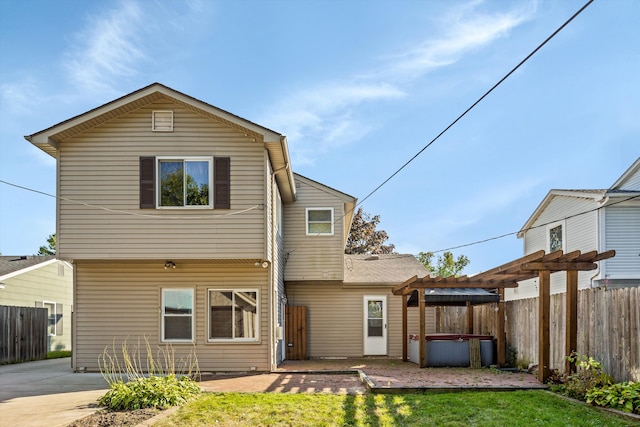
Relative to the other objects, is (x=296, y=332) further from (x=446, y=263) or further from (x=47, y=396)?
(x=446, y=263)

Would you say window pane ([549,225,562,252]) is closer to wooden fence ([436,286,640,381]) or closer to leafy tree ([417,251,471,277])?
wooden fence ([436,286,640,381])

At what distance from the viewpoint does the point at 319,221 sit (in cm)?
1889

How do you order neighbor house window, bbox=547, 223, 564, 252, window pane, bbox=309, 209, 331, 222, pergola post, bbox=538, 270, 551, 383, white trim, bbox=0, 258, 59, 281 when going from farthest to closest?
neighbor house window, bbox=547, 223, 564, 252
white trim, bbox=0, 258, 59, 281
window pane, bbox=309, 209, 331, 222
pergola post, bbox=538, 270, 551, 383

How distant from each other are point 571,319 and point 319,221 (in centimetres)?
955

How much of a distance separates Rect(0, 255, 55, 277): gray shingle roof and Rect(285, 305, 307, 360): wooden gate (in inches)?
420

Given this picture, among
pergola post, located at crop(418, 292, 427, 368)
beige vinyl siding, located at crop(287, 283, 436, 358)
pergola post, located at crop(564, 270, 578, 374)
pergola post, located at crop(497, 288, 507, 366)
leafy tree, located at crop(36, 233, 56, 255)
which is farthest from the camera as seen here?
leafy tree, located at crop(36, 233, 56, 255)

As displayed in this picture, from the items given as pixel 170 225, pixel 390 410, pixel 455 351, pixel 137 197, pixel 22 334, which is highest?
pixel 137 197

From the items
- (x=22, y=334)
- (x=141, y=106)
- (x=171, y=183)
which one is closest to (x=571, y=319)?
(x=171, y=183)

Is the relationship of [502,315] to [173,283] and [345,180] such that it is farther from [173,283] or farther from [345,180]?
[345,180]

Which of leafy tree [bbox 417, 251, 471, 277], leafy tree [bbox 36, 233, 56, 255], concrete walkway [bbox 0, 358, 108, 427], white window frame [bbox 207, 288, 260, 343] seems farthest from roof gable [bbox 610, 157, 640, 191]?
leafy tree [bbox 36, 233, 56, 255]

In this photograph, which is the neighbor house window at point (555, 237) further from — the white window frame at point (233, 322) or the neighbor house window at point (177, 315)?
the neighbor house window at point (177, 315)

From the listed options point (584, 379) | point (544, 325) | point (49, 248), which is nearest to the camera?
point (584, 379)

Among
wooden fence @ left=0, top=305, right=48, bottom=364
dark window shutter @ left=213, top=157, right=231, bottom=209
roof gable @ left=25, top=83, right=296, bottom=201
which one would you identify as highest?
roof gable @ left=25, top=83, right=296, bottom=201

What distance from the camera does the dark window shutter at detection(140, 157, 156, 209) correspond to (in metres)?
13.6
